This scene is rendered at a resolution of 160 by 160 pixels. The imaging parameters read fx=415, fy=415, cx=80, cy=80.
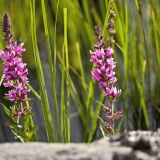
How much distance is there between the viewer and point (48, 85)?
2.89 meters

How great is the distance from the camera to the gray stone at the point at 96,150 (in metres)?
0.83

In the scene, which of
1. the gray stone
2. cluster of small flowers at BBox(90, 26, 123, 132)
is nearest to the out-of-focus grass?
cluster of small flowers at BBox(90, 26, 123, 132)

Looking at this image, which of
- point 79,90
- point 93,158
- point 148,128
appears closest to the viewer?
point 93,158

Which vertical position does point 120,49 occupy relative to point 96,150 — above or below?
above

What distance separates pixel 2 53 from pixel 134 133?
642 millimetres

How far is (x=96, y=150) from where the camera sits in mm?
839

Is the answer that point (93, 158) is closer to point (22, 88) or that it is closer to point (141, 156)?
point (141, 156)

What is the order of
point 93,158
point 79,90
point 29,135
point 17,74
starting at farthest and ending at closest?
1. point 79,90
2. point 29,135
3. point 17,74
4. point 93,158

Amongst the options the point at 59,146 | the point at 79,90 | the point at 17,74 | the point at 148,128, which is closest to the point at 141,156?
the point at 59,146

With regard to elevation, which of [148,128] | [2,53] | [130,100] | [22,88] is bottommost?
[148,128]

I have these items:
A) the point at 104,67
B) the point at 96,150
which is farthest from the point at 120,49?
the point at 96,150

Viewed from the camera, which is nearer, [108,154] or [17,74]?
[108,154]

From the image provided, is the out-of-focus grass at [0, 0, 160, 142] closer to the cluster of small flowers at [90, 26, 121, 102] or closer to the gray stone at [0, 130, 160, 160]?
the cluster of small flowers at [90, 26, 121, 102]

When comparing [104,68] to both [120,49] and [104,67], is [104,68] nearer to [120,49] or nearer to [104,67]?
[104,67]
